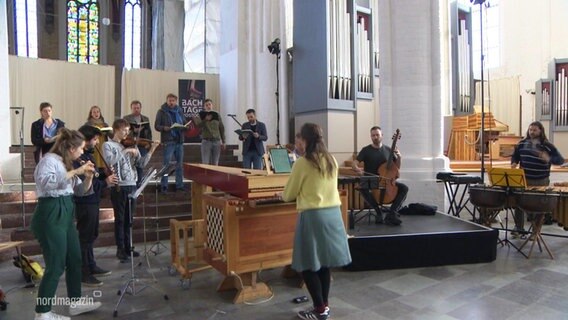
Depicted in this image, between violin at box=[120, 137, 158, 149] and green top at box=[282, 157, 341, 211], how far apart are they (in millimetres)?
2750

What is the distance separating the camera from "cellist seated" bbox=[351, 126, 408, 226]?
5.52m

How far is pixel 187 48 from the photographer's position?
14031 mm

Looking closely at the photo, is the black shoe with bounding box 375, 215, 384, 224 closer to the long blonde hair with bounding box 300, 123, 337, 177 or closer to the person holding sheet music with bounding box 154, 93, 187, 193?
the long blonde hair with bounding box 300, 123, 337, 177

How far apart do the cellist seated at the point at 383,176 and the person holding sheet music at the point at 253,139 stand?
2.37 meters

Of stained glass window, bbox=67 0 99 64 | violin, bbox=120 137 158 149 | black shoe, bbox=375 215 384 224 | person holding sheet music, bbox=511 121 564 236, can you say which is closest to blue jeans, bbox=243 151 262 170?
violin, bbox=120 137 158 149

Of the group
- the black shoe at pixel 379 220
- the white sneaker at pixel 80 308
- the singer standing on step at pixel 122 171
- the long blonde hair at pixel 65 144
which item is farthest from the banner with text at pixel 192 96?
the long blonde hair at pixel 65 144

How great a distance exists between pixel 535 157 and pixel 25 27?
63.5 ft

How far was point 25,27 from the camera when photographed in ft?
59.2

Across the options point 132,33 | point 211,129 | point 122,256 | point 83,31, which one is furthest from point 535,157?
point 83,31

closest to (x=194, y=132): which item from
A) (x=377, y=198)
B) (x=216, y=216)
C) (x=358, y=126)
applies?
(x=358, y=126)

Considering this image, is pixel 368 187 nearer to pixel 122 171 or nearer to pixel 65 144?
pixel 122 171

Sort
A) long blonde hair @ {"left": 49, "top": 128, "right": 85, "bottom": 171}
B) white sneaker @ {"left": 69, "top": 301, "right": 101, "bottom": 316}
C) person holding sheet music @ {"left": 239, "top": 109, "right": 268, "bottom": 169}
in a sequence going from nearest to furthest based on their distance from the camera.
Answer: long blonde hair @ {"left": 49, "top": 128, "right": 85, "bottom": 171} < white sneaker @ {"left": 69, "top": 301, "right": 101, "bottom": 316} < person holding sheet music @ {"left": 239, "top": 109, "right": 268, "bottom": 169}

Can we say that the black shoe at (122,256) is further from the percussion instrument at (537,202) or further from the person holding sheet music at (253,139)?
the percussion instrument at (537,202)

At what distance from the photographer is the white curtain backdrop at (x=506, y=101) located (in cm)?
1336
